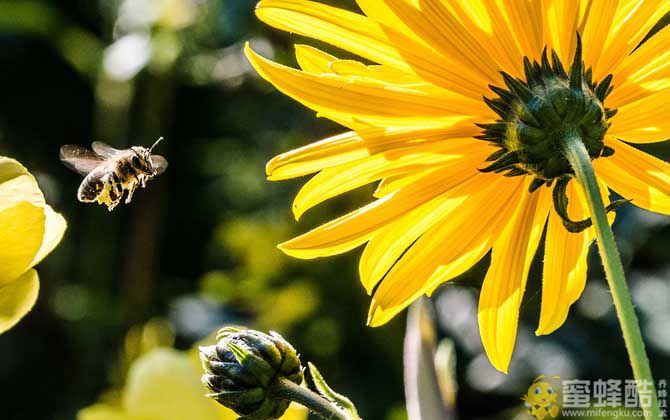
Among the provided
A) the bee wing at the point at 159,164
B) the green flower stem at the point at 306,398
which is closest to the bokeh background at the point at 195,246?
the bee wing at the point at 159,164

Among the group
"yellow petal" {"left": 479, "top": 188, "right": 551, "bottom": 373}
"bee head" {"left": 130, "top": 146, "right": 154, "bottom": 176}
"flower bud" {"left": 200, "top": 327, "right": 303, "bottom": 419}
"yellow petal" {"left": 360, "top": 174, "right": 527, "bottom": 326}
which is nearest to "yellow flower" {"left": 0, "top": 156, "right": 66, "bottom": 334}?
"flower bud" {"left": 200, "top": 327, "right": 303, "bottom": 419}

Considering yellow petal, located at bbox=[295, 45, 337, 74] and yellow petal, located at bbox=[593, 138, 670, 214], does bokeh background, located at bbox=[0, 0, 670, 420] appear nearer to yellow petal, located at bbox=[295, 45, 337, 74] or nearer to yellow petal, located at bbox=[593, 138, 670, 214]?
yellow petal, located at bbox=[593, 138, 670, 214]

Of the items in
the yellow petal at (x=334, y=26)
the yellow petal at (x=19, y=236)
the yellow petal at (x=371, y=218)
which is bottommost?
the yellow petal at (x=19, y=236)

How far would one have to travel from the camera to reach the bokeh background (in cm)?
205

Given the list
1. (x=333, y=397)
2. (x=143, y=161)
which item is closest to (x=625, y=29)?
(x=333, y=397)

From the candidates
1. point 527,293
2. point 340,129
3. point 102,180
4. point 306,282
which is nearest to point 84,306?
point 306,282

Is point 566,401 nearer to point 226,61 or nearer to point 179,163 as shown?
point 226,61

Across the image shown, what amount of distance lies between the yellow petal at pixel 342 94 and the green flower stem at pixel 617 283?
0.19 meters

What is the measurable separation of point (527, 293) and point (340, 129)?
1164 mm

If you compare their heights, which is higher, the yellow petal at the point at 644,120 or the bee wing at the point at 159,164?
the yellow petal at the point at 644,120

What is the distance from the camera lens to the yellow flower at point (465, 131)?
2.94 feet

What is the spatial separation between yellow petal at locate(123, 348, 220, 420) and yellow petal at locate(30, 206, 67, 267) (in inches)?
16.3

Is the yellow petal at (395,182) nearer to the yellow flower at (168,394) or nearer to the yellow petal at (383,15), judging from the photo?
the yellow petal at (383,15)

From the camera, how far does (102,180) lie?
1.30 m
